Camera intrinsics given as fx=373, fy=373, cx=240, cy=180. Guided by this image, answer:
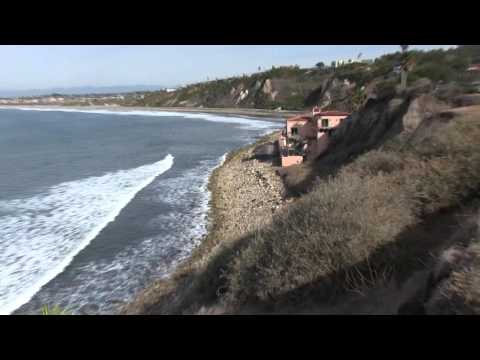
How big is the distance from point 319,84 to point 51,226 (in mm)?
89889

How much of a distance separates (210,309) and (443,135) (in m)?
7.55

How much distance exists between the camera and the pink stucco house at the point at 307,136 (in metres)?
32.0

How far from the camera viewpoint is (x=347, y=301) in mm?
5715

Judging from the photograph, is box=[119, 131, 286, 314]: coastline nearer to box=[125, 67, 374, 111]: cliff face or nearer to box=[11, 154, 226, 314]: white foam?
box=[11, 154, 226, 314]: white foam

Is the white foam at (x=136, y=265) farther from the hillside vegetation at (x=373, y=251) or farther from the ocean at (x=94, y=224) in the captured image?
the hillside vegetation at (x=373, y=251)

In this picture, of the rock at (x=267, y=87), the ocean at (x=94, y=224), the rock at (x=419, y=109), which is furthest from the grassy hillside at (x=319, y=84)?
the ocean at (x=94, y=224)

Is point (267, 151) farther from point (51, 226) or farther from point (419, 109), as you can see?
point (51, 226)

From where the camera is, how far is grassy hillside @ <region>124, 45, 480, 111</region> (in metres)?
41.7

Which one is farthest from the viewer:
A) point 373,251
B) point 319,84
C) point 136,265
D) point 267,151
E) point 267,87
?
point 267,87

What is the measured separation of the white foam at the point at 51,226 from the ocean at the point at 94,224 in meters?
0.05

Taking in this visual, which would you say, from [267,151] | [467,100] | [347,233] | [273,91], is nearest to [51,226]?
[347,233]

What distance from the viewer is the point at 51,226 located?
2067 centimetres

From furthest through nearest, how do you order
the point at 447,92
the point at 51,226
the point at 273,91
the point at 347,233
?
the point at 273,91, the point at 447,92, the point at 51,226, the point at 347,233
